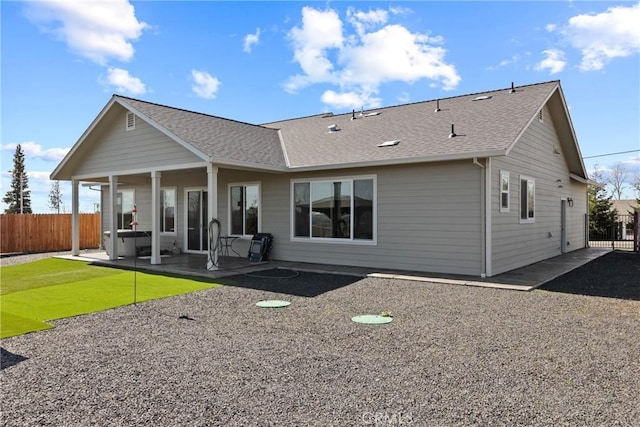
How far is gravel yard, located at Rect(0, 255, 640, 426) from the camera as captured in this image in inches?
119

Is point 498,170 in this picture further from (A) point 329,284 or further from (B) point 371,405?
(B) point 371,405

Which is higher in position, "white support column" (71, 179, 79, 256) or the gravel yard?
"white support column" (71, 179, 79, 256)

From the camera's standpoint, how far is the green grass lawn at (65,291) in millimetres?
5984

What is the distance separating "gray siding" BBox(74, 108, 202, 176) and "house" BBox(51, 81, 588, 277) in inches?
1.7

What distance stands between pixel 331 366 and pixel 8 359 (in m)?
3.26

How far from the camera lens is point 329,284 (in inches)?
332

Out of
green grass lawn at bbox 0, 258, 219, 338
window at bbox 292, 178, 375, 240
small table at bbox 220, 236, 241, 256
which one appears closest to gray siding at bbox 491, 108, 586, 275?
window at bbox 292, 178, 375, 240

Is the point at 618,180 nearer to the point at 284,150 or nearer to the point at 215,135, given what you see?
the point at 284,150

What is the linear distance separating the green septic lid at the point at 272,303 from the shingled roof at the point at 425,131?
14.8 feet

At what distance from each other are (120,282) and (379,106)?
10116 millimetres

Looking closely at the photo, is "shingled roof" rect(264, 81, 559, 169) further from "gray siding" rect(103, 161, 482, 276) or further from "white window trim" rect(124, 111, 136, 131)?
"white window trim" rect(124, 111, 136, 131)

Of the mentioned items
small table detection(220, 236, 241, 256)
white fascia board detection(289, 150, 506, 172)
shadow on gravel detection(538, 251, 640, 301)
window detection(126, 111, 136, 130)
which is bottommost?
shadow on gravel detection(538, 251, 640, 301)

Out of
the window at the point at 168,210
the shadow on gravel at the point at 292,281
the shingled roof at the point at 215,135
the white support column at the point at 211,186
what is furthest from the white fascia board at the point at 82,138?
the shadow on gravel at the point at 292,281

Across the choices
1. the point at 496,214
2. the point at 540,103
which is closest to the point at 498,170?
the point at 496,214
